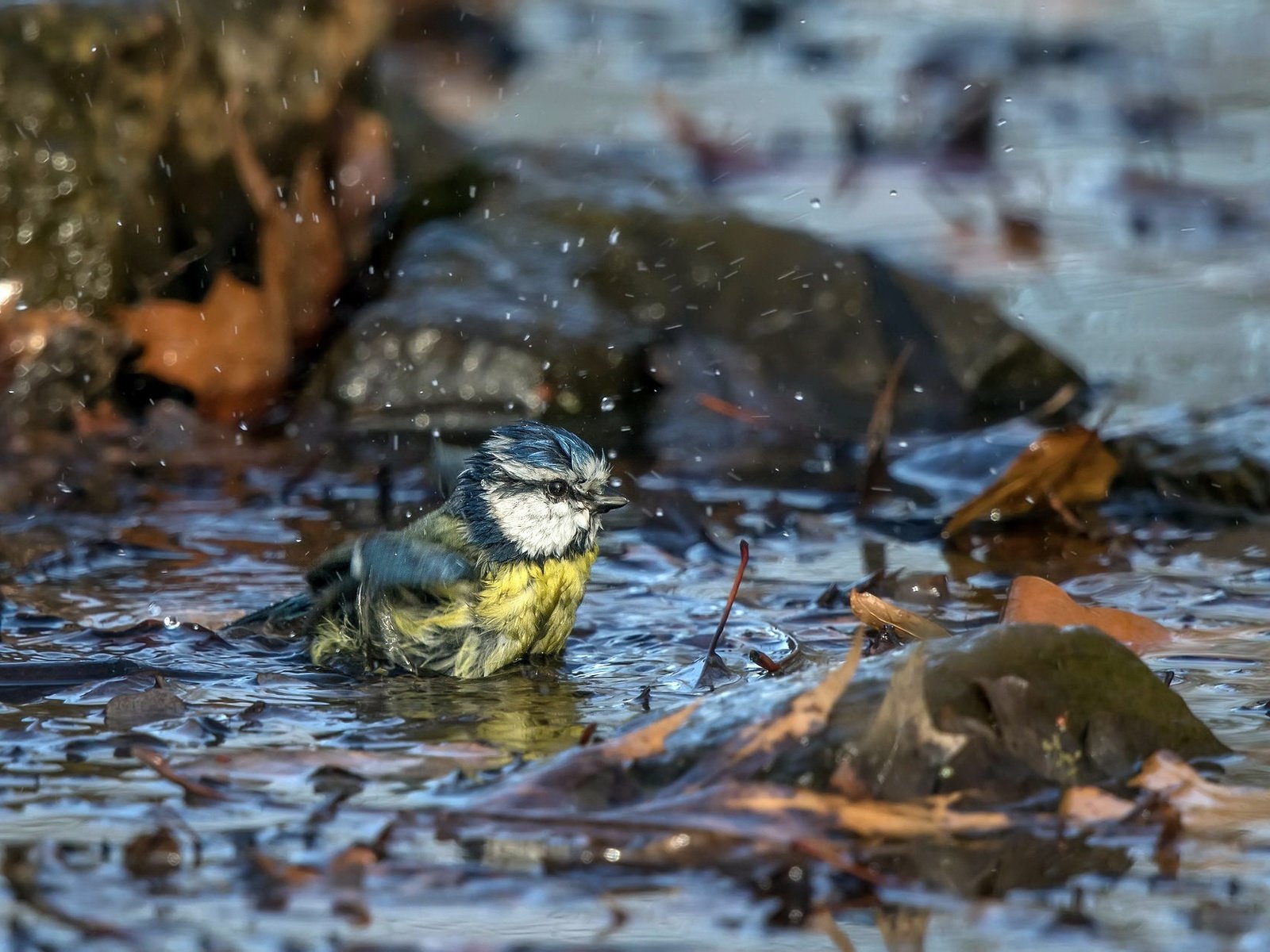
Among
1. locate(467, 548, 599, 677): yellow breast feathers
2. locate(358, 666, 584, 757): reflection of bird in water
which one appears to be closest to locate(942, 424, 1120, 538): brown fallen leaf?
locate(467, 548, 599, 677): yellow breast feathers

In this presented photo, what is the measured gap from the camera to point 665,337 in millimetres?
6836

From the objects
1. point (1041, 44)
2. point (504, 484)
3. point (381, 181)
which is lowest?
point (504, 484)

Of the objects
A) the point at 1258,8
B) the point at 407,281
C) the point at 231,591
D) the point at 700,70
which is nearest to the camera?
the point at 231,591

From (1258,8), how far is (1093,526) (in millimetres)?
8899

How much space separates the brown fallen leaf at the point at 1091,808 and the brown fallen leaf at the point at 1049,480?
229cm

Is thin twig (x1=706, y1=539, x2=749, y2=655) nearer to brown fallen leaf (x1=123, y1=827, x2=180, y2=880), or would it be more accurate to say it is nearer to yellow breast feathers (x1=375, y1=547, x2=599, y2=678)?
yellow breast feathers (x1=375, y1=547, x2=599, y2=678)

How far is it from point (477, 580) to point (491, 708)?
1.46 ft

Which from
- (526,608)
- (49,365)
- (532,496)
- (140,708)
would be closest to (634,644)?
(526,608)

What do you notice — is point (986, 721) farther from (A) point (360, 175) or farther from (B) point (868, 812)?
(A) point (360, 175)

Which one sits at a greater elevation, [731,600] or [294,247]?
[294,247]

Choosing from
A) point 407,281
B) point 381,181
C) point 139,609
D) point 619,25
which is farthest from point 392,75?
point 139,609

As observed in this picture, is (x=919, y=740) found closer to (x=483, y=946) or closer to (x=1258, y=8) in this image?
(x=483, y=946)

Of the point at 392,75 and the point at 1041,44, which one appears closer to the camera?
the point at 392,75

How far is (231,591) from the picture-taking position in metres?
4.89
